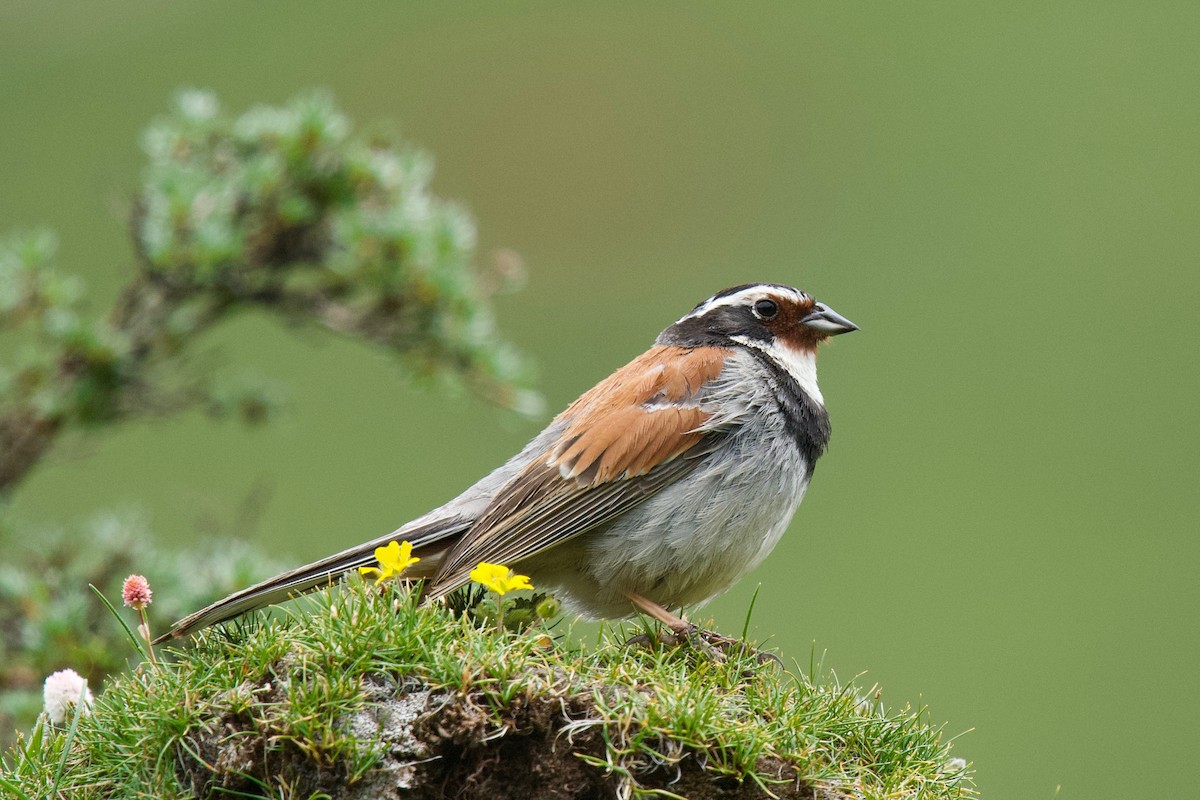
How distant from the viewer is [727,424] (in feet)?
17.8

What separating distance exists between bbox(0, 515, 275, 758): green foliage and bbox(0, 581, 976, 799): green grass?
1.67 meters

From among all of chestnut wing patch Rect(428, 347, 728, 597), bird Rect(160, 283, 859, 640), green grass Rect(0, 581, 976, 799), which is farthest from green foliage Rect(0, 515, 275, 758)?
green grass Rect(0, 581, 976, 799)

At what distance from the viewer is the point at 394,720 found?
3.77 m

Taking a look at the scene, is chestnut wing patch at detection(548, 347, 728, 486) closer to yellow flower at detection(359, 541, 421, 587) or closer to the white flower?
yellow flower at detection(359, 541, 421, 587)

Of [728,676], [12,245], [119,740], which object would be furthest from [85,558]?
[728,676]

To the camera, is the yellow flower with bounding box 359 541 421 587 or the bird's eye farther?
the bird's eye

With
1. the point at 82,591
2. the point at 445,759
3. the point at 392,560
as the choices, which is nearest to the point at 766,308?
the point at 392,560

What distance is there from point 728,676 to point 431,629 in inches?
42.5

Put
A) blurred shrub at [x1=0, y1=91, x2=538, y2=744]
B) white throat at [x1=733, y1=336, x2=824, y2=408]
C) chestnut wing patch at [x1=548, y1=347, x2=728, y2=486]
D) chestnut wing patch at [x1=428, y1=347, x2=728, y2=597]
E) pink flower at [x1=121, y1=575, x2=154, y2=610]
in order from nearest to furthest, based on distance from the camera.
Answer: pink flower at [x1=121, y1=575, x2=154, y2=610], chestnut wing patch at [x1=428, y1=347, x2=728, y2=597], chestnut wing patch at [x1=548, y1=347, x2=728, y2=486], white throat at [x1=733, y1=336, x2=824, y2=408], blurred shrub at [x1=0, y1=91, x2=538, y2=744]

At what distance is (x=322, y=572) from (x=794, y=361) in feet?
7.79

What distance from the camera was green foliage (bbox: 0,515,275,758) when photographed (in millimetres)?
5766

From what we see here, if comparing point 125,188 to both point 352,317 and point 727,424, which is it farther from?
point 727,424

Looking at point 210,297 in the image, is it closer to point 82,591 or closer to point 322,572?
point 82,591

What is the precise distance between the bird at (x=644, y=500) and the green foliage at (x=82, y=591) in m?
1.31
